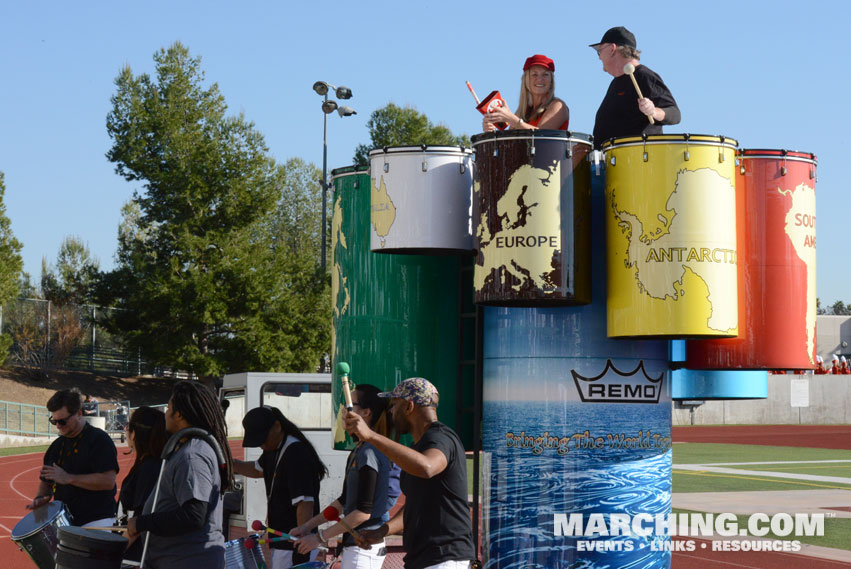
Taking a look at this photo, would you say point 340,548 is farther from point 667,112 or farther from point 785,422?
point 785,422

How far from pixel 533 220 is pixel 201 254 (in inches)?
1799

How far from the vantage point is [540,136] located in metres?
5.58

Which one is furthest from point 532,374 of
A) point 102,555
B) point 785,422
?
point 785,422

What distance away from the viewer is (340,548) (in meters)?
6.18

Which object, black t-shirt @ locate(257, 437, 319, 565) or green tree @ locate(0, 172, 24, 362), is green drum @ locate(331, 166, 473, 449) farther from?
green tree @ locate(0, 172, 24, 362)

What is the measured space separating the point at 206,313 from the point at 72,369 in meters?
9.48

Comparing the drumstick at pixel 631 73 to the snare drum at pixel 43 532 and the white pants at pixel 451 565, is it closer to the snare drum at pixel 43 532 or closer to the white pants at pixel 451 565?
the white pants at pixel 451 565

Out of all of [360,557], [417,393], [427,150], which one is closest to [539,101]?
[427,150]

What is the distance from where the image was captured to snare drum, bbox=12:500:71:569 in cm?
672

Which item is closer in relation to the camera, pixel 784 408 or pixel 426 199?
pixel 426 199

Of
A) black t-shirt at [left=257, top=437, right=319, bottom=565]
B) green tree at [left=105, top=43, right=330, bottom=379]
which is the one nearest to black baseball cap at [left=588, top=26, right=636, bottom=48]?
black t-shirt at [left=257, top=437, right=319, bottom=565]

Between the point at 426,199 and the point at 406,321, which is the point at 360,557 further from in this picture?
the point at 426,199

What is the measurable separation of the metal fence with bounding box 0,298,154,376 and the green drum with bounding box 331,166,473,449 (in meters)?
47.2

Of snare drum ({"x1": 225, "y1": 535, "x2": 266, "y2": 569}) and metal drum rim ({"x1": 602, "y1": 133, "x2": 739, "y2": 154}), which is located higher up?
metal drum rim ({"x1": 602, "y1": 133, "x2": 739, "y2": 154})
